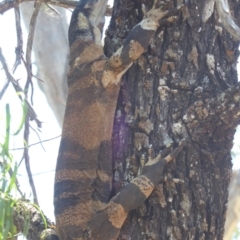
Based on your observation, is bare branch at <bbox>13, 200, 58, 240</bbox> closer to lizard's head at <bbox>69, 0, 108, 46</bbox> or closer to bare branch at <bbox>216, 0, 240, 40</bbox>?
lizard's head at <bbox>69, 0, 108, 46</bbox>

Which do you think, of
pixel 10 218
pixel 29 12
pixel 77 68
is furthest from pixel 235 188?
pixel 10 218

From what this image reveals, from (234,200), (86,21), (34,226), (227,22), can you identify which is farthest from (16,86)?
(234,200)

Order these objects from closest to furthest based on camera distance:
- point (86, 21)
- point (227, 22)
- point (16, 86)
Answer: point (227, 22)
point (16, 86)
point (86, 21)

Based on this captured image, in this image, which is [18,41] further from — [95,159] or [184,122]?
[184,122]

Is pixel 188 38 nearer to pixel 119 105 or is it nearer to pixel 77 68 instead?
pixel 119 105

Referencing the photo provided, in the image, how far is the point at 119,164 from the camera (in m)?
2.47

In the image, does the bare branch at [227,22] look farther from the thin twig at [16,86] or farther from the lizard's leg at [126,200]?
the thin twig at [16,86]

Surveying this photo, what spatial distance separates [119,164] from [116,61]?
0.50m

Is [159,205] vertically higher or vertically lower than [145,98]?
lower

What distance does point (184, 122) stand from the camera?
7.80 ft

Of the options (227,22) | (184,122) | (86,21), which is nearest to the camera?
(227,22)

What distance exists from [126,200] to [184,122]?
386 millimetres

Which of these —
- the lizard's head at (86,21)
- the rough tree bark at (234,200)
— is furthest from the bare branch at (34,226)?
the rough tree bark at (234,200)

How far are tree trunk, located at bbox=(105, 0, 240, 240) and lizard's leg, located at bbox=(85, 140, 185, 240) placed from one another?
0.03 m
